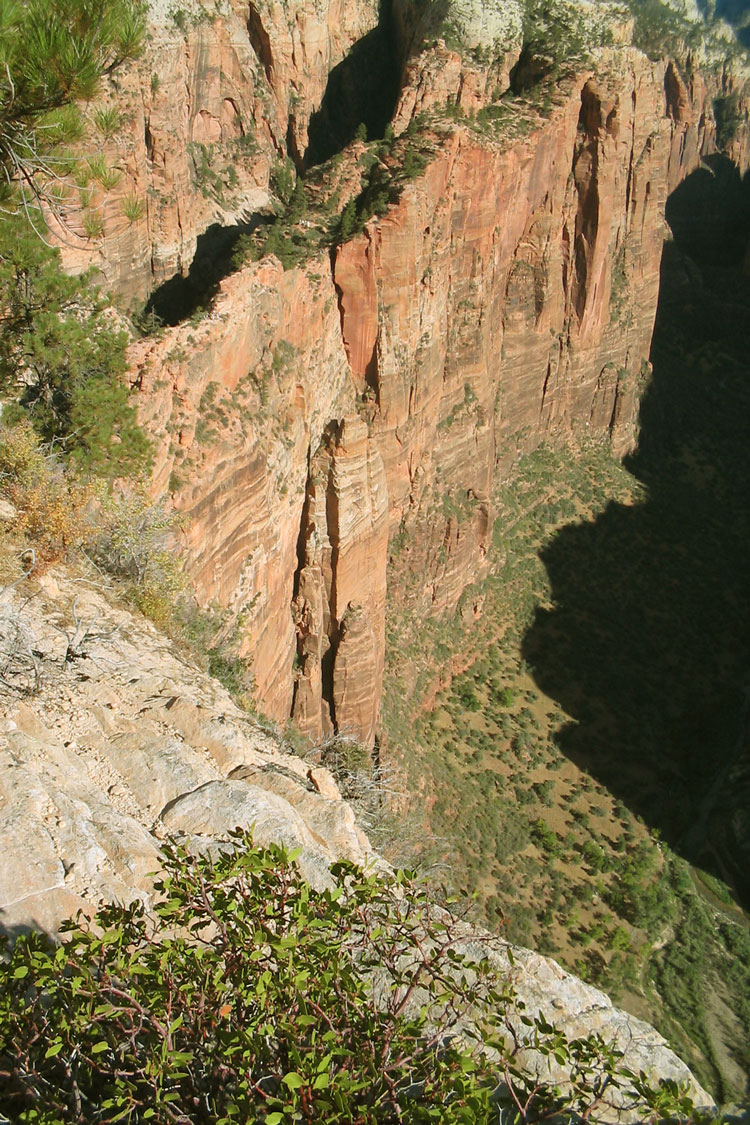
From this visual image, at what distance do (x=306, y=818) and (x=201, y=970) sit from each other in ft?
12.5

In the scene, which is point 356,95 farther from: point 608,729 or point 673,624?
point 608,729

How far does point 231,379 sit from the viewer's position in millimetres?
18594

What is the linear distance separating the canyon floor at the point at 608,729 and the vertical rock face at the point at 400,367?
271 cm

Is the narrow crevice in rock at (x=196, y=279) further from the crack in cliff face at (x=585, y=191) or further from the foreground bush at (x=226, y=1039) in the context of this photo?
the foreground bush at (x=226, y=1039)

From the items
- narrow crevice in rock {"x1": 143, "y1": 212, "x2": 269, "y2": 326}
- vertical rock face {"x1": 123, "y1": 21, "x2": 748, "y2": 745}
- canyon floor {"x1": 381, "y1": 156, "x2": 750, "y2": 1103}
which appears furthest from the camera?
narrow crevice in rock {"x1": 143, "y1": 212, "x2": 269, "y2": 326}

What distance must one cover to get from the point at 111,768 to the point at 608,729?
2905 centimetres

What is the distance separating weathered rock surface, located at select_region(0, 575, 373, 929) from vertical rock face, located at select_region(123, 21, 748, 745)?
22.2 feet

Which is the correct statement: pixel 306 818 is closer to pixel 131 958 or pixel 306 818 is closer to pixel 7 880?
pixel 7 880

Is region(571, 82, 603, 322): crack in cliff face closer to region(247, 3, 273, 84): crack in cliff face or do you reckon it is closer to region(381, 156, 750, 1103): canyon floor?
region(381, 156, 750, 1103): canyon floor

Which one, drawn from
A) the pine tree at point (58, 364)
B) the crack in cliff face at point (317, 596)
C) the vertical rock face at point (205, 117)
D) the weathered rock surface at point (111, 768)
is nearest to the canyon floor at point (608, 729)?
the crack in cliff face at point (317, 596)

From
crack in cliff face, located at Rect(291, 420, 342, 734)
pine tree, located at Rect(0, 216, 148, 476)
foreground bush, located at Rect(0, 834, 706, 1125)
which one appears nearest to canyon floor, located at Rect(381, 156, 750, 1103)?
crack in cliff face, located at Rect(291, 420, 342, 734)

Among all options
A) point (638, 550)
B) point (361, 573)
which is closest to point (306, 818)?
point (361, 573)

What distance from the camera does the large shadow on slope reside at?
31.6 m

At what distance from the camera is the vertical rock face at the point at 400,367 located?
59.4 feet
